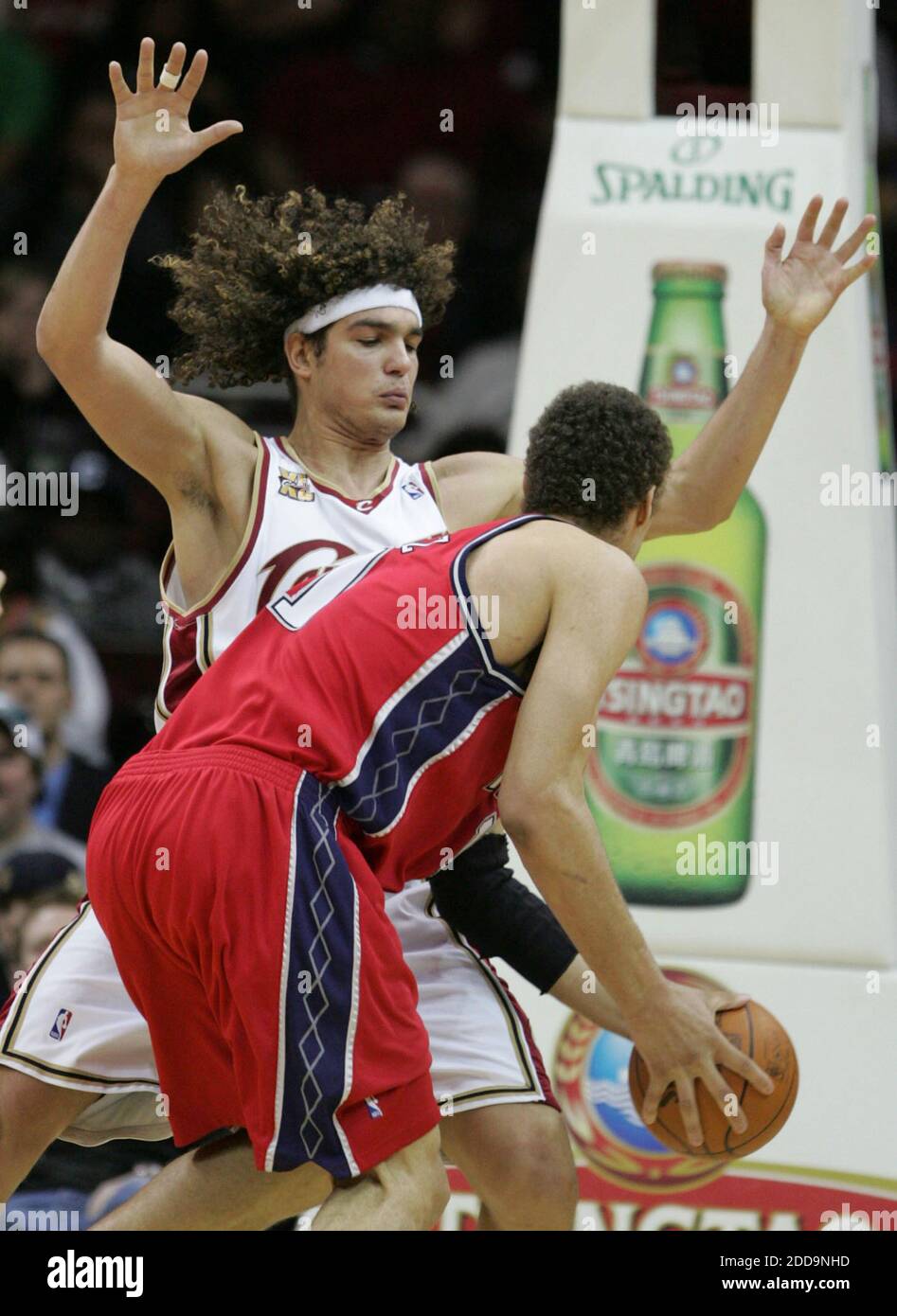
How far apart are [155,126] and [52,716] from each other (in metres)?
2.86

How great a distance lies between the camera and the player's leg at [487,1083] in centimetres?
325

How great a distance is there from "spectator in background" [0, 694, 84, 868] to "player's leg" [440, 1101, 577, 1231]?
213cm

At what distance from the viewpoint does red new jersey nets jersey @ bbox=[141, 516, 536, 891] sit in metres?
2.73

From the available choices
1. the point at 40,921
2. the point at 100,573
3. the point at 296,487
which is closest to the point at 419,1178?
the point at 296,487

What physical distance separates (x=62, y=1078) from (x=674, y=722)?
69.2 inches

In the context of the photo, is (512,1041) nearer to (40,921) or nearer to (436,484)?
(436,484)

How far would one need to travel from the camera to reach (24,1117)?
10.6 feet

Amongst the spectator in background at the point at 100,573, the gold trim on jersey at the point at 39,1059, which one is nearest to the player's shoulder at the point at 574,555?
the gold trim on jersey at the point at 39,1059

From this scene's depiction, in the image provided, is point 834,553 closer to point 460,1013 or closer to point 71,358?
point 460,1013

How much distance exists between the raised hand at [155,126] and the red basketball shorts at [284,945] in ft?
3.43

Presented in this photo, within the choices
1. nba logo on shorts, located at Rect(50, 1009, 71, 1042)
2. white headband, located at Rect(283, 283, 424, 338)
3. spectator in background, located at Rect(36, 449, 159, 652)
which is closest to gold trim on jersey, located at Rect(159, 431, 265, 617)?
white headband, located at Rect(283, 283, 424, 338)

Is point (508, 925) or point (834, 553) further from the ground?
point (834, 553)
